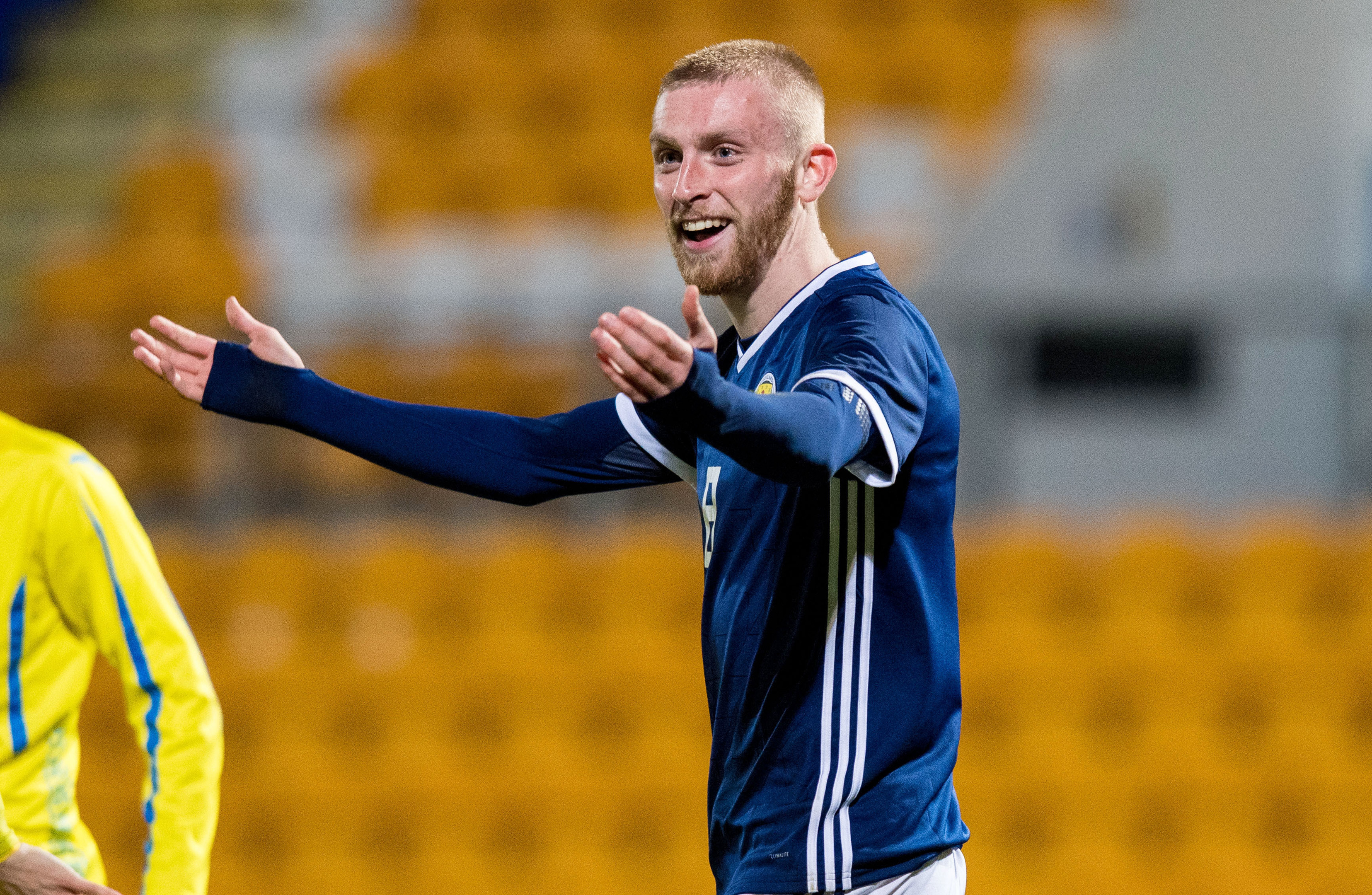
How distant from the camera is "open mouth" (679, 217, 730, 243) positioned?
221 centimetres

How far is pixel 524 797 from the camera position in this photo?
598 centimetres

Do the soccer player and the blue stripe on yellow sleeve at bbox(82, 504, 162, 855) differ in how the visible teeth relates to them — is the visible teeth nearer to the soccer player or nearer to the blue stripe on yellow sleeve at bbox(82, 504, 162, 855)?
the soccer player

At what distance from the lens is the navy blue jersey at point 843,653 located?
217 centimetres

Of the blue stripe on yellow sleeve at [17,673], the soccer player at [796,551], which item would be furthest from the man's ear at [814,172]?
the blue stripe on yellow sleeve at [17,673]

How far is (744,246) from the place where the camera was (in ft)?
7.30

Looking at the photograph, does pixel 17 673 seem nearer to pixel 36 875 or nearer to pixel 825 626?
pixel 36 875

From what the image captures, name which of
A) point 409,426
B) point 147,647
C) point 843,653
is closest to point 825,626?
point 843,653

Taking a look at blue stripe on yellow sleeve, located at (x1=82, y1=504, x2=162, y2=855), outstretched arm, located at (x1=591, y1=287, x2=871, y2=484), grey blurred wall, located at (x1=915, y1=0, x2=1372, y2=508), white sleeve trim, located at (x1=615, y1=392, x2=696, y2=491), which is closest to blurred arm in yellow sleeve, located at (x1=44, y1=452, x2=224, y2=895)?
blue stripe on yellow sleeve, located at (x1=82, y1=504, x2=162, y2=855)

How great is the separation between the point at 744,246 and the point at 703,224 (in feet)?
0.19

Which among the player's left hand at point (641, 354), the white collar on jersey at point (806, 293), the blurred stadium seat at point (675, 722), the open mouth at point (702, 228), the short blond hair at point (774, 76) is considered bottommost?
the blurred stadium seat at point (675, 722)

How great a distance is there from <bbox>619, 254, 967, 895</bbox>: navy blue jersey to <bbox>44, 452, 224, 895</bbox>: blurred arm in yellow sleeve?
802 mm

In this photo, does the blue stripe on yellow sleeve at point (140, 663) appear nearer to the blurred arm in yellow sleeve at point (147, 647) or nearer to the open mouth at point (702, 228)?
the blurred arm in yellow sleeve at point (147, 647)

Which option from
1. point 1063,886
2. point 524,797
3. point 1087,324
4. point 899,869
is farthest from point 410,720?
point 899,869

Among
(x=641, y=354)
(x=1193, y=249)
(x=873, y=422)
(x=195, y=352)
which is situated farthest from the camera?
(x=1193, y=249)
